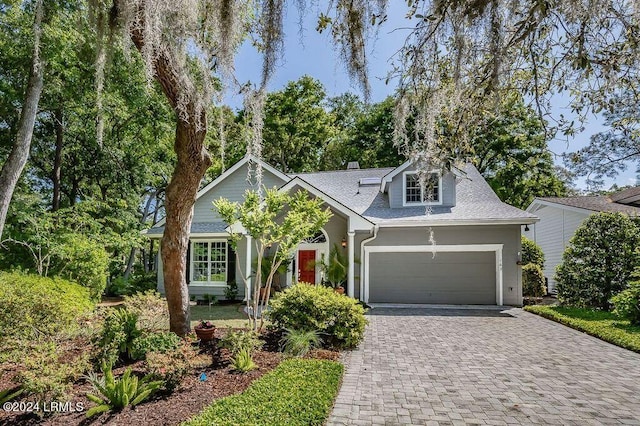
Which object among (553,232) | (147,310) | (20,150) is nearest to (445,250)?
(553,232)

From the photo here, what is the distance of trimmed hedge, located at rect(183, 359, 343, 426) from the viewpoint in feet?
10.7

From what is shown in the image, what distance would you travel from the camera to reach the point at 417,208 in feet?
42.0

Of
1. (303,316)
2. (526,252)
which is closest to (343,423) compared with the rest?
(303,316)

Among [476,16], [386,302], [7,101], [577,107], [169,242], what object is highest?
[7,101]

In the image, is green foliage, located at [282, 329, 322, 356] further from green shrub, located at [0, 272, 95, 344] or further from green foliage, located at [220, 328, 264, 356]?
green shrub, located at [0, 272, 95, 344]

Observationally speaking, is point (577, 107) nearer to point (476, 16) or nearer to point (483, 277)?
point (476, 16)

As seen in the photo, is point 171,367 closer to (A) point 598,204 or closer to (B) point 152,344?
(B) point 152,344

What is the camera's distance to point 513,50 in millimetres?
3393

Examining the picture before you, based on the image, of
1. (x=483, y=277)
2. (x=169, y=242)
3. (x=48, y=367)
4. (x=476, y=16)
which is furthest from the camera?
(x=483, y=277)

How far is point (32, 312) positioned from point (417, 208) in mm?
10962

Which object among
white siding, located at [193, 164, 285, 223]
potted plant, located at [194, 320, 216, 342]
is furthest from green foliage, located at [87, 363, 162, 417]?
white siding, located at [193, 164, 285, 223]

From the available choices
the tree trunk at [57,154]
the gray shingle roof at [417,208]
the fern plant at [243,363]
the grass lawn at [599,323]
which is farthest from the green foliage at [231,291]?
the grass lawn at [599,323]

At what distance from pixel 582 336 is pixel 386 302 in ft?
19.3

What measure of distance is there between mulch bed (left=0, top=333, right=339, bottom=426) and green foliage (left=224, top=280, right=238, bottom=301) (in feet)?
25.0
